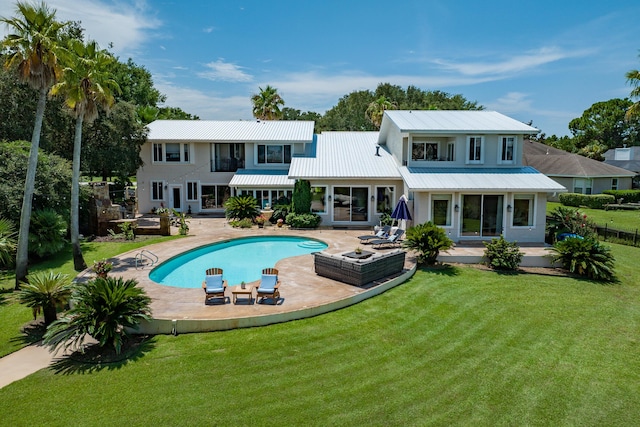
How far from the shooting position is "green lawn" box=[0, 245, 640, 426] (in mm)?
7539

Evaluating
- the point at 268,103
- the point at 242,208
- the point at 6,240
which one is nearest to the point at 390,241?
the point at 242,208

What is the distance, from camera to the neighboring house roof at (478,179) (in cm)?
2069

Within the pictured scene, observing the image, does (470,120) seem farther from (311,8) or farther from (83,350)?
(83,350)

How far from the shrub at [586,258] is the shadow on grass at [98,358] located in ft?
54.9

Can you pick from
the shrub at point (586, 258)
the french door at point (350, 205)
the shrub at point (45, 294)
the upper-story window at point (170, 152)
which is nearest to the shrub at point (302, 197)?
the french door at point (350, 205)

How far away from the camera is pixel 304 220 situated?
2528 cm

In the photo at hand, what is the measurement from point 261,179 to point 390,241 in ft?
42.3

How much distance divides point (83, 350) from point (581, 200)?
138ft

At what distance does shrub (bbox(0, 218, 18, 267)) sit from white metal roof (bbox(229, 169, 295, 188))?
13859mm

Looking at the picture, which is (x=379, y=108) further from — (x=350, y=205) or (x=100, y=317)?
(x=100, y=317)

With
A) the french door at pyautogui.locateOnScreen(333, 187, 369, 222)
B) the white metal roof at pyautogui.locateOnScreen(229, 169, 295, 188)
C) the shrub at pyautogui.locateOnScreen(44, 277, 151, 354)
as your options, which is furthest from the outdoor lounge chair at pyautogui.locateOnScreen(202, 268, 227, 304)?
the white metal roof at pyautogui.locateOnScreen(229, 169, 295, 188)

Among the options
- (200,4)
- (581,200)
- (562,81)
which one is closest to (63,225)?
(200,4)

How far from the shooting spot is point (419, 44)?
2489 centimetres

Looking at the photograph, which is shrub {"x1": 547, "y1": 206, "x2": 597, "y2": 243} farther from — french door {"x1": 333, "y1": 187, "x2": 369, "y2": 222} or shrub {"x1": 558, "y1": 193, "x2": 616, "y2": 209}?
shrub {"x1": 558, "y1": 193, "x2": 616, "y2": 209}
